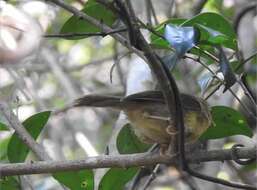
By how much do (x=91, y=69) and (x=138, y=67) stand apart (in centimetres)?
203

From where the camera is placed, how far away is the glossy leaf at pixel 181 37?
1.35 meters

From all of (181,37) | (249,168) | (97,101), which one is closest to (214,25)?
(181,37)

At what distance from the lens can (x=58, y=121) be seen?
3.92 m

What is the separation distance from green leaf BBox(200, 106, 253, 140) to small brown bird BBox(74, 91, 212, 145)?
50mm

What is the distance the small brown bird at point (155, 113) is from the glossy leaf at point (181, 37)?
1.07ft

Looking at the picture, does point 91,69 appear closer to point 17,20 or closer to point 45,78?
point 45,78

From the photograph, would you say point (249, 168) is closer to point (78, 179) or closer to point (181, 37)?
point (78, 179)

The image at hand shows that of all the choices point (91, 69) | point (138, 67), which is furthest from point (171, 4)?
point (91, 69)

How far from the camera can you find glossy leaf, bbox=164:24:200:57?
1.35 meters

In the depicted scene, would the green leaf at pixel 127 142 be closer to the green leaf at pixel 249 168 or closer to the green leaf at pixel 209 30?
the green leaf at pixel 209 30

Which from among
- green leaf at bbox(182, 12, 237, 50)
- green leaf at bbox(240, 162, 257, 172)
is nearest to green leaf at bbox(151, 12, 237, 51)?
green leaf at bbox(182, 12, 237, 50)

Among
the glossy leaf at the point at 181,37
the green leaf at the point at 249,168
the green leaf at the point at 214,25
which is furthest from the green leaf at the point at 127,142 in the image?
the green leaf at the point at 249,168

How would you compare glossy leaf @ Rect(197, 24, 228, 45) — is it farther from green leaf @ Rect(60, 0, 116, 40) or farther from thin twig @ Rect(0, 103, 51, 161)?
thin twig @ Rect(0, 103, 51, 161)

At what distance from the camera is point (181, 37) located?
136 cm
